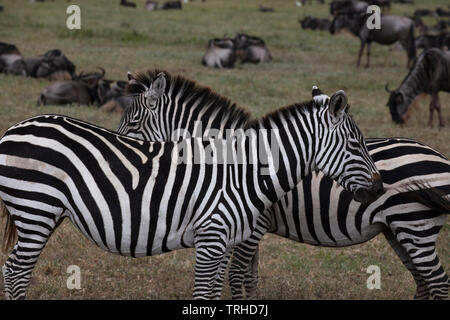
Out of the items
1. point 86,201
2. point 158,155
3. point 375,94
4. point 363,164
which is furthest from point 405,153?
point 375,94

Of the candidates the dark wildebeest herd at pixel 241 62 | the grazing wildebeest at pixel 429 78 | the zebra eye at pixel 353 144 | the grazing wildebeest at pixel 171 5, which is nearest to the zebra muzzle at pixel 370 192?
the zebra eye at pixel 353 144

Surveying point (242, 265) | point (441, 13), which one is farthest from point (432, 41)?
point (242, 265)

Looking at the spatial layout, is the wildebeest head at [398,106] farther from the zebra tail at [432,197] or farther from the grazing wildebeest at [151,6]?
the grazing wildebeest at [151,6]

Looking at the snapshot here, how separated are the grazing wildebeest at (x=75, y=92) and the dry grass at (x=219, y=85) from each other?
0.43 metres

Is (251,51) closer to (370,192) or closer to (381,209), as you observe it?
(381,209)

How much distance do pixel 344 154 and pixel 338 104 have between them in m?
0.39

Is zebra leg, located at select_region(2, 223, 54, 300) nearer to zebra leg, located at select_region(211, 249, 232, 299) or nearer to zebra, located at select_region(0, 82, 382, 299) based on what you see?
zebra, located at select_region(0, 82, 382, 299)

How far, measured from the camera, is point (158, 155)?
17.3 ft

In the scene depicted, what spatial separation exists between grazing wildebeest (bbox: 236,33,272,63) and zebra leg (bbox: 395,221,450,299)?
687 inches

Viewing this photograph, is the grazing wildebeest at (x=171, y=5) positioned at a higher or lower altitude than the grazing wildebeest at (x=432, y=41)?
higher

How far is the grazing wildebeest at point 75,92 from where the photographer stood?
1523cm

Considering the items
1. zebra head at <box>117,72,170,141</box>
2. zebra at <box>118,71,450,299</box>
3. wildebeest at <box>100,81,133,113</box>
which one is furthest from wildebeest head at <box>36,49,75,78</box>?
zebra at <box>118,71,450,299</box>

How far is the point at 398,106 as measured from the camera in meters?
15.3

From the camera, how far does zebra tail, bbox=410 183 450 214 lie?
557 cm
